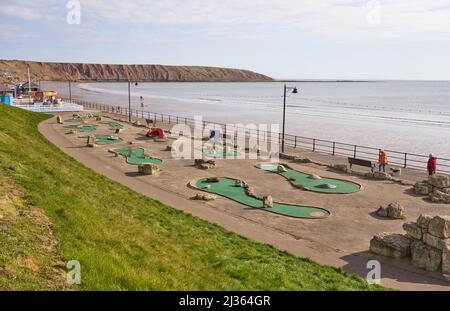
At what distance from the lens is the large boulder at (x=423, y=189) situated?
67.3ft

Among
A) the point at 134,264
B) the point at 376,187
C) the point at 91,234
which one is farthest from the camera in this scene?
the point at 376,187

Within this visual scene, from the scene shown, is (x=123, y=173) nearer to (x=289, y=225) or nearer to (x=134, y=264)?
(x=289, y=225)

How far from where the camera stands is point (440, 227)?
12289mm

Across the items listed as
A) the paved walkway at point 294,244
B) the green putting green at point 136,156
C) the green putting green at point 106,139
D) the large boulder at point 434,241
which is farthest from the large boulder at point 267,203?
the green putting green at point 106,139

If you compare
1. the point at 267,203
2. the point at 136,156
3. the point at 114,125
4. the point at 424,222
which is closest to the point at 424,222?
the point at 424,222

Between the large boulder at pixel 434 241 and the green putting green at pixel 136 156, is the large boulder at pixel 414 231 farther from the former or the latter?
the green putting green at pixel 136 156

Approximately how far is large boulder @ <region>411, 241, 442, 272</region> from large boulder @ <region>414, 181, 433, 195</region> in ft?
28.0

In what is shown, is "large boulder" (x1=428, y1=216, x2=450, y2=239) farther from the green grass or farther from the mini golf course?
the mini golf course

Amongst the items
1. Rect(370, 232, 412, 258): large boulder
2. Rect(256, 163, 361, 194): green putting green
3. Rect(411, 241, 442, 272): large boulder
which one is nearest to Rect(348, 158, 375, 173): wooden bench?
Rect(256, 163, 361, 194): green putting green

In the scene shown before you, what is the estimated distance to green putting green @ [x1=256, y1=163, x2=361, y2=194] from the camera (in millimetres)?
21516

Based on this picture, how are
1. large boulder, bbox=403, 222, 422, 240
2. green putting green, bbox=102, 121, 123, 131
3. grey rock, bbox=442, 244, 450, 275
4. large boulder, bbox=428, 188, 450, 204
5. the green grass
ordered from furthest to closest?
green putting green, bbox=102, 121, 123, 131 < large boulder, bbox=428, 188, 450, 204 < large boulder, bbox=403, 222, 422, 240 < grey rock, bbox=442, 244, 450, 275 < the green grass
